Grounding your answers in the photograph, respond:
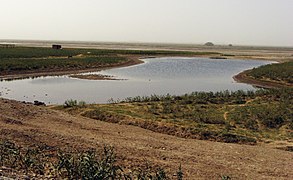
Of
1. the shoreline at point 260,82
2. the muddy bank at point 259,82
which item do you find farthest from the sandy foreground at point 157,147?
the muddy bank at point 259,82

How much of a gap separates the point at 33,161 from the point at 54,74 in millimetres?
39873

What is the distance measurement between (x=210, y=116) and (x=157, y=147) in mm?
7482

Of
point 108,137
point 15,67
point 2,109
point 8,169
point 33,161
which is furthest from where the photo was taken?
point 15,67

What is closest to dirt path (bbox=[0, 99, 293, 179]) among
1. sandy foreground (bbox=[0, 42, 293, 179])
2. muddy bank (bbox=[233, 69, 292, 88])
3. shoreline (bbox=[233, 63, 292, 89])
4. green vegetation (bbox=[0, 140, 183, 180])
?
sandy foreground (bbox=[0, 42, 293, 179])

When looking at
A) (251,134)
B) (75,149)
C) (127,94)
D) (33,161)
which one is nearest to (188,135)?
A: (251,134)

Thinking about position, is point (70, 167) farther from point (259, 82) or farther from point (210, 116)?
point (259, 82)

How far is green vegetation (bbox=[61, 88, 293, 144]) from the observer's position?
17719 millimetres

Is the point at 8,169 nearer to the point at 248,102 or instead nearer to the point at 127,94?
the point at 248,102

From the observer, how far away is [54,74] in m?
48.2

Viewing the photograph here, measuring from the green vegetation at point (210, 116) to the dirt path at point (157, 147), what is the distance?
52.0 inches

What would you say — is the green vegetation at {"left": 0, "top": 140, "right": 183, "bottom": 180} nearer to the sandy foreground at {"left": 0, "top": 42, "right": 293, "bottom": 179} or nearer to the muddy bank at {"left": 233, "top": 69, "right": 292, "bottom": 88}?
the sandy foreground at {"left": 0, "top": 42, "right": 293, "bottom": 179}

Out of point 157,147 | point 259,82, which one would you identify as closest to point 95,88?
point 259,82

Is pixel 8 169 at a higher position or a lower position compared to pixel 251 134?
higher

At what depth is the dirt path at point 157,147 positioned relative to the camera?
1189cm
